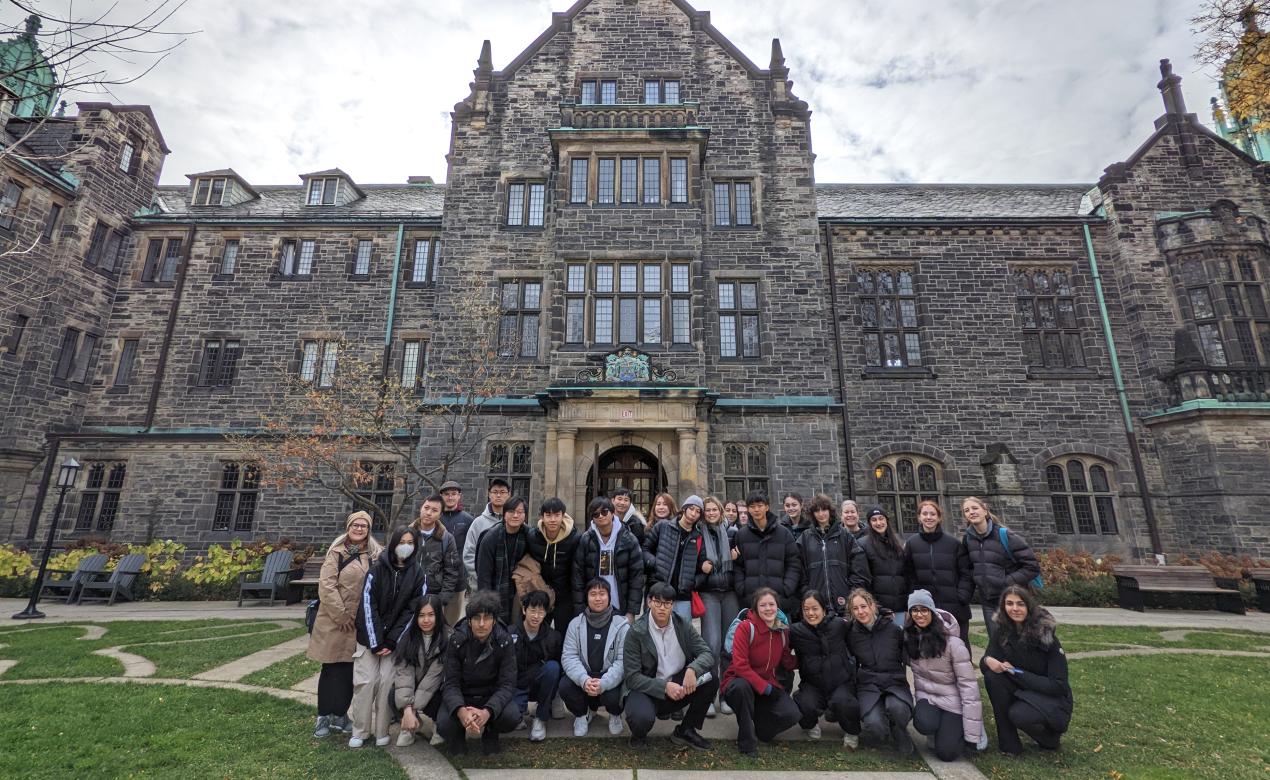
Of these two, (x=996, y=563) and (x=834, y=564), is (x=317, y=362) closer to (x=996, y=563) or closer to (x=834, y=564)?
(x=834, y=564)

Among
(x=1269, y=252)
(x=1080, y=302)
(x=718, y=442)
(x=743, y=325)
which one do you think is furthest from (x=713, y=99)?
(x=1269, y=252)

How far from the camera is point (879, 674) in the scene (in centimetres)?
559

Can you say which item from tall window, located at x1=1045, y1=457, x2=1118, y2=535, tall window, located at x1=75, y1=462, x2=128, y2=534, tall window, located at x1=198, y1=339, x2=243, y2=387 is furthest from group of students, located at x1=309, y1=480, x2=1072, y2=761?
tall window, located at x1=75, y1=462, x2=128, y2=534

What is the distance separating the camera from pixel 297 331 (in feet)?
63.8

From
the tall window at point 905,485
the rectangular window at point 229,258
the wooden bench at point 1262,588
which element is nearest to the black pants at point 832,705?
the tall window at point 905,485

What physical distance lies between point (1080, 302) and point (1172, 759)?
59.9 feet

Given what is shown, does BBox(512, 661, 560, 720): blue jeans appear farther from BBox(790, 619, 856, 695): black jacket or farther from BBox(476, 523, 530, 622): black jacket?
BBox(790, 619, 856, 695): black jacket

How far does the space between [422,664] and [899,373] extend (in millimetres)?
16861

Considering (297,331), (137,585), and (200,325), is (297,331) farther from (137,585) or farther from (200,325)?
(137,585)

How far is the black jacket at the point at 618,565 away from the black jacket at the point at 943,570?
125 inches

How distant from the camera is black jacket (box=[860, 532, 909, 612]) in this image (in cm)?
659

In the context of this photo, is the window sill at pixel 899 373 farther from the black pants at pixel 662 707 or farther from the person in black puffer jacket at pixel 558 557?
the black pants at pixel 662 707

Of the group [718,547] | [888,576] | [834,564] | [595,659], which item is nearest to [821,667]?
[834,564]

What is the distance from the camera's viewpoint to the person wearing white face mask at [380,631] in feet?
18.1
